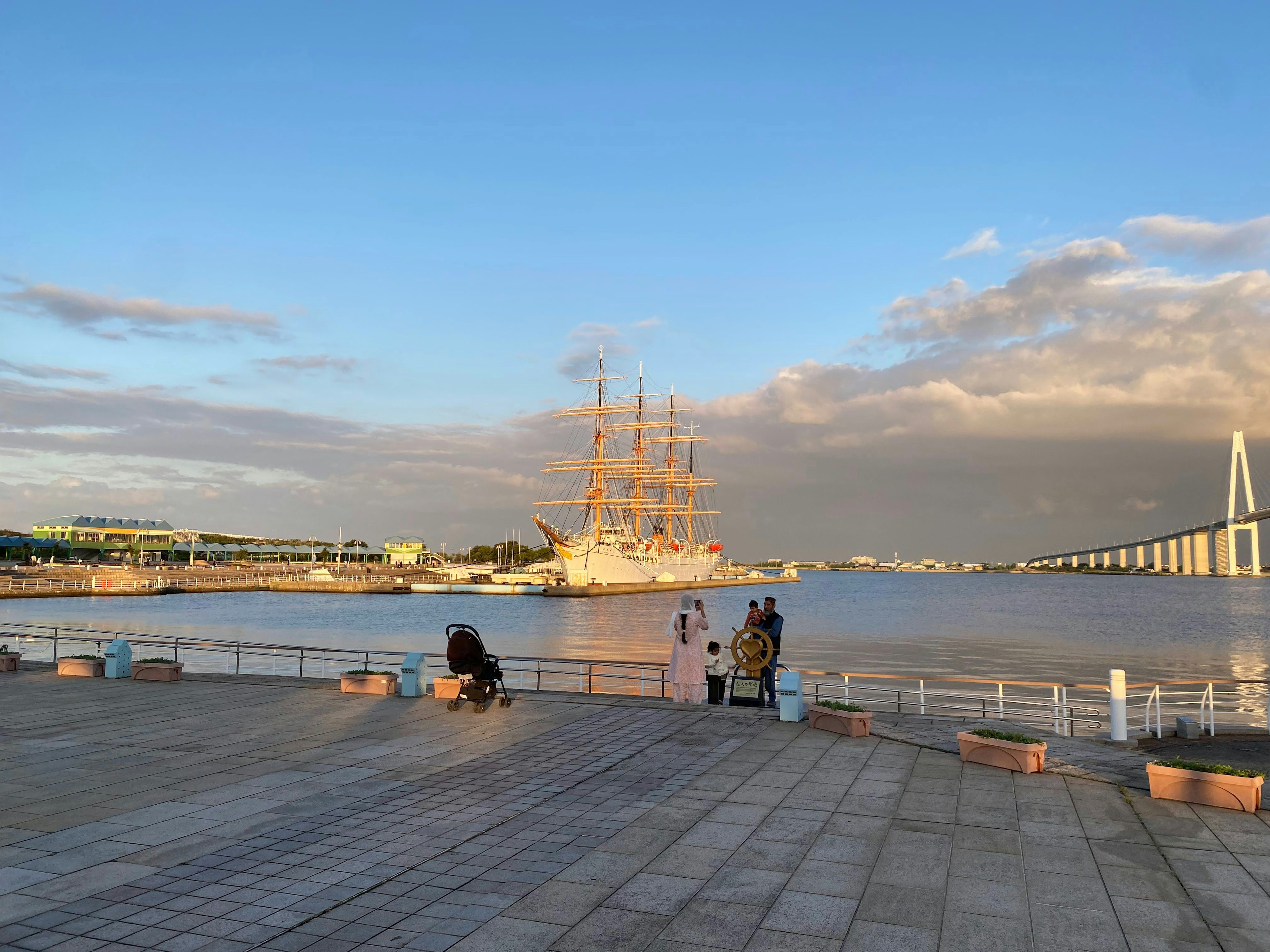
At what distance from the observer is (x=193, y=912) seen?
5.97 metres

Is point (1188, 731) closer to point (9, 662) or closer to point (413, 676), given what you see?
point (413, 676)

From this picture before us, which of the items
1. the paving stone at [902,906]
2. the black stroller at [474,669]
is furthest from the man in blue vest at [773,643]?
the paving stone at [902,906]

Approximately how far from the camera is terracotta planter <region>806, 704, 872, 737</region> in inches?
494

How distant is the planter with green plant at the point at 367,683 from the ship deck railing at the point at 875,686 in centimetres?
37

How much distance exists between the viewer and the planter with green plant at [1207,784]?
8.70 metres

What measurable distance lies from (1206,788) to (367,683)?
1363cm

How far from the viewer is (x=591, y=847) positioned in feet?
Answer: 24.9

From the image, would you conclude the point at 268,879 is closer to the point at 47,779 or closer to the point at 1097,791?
the point at 47,779

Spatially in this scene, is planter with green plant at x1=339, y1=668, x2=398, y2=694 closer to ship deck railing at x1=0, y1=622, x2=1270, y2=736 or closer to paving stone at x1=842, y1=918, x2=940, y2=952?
ship deck railing at x1=0, y1=622, x2=1270, y2=736

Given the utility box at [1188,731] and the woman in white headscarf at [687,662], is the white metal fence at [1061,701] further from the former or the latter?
the woman in white headscarf at [687,662]

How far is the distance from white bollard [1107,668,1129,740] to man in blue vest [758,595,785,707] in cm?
548

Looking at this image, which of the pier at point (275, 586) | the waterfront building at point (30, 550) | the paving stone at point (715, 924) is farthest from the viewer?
the waterfront building at point (30, 550)

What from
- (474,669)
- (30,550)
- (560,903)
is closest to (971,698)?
(474,669)

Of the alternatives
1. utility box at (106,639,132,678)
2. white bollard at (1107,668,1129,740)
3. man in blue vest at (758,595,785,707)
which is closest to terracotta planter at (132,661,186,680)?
utility box at (106,639,132,678)
